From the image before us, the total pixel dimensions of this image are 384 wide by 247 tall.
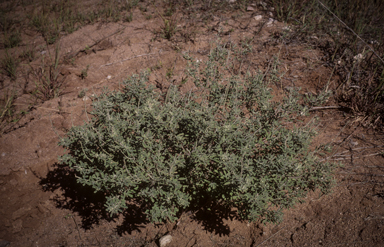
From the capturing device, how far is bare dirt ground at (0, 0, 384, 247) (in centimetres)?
261

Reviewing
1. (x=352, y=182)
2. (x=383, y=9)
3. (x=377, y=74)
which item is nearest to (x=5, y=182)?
(x=352, y=182)

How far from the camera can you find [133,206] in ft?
10.0

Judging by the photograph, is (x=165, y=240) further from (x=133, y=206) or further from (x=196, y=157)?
(x=196, y=157)

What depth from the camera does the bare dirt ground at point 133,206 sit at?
2.61 metres

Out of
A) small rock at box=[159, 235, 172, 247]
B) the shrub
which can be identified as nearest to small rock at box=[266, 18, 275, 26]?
the shrub

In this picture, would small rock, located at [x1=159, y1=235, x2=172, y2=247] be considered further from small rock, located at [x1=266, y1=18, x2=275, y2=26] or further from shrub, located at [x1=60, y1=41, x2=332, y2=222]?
small rock, located at [x1=266, y1=18, x2=275, y2=26]

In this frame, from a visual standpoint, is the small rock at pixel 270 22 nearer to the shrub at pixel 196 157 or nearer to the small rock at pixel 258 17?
the small rock at pixel 258 17

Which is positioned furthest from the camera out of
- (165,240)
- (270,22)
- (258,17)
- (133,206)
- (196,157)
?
(258,17)

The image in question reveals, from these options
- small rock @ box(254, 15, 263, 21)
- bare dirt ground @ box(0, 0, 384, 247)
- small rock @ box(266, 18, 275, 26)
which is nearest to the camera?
bare dirt ground @ box(0, 0, 384, 247)

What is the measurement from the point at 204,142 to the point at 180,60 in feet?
9.13

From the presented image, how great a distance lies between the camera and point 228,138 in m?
2.12

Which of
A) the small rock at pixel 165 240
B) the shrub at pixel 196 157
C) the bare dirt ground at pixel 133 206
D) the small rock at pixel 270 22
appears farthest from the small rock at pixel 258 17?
the small rock at pixel 165 240

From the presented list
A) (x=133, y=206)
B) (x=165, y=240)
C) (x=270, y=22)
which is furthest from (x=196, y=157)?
(x=270, y=22)

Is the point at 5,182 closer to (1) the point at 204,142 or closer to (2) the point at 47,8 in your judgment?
(1) the point at 204,142
